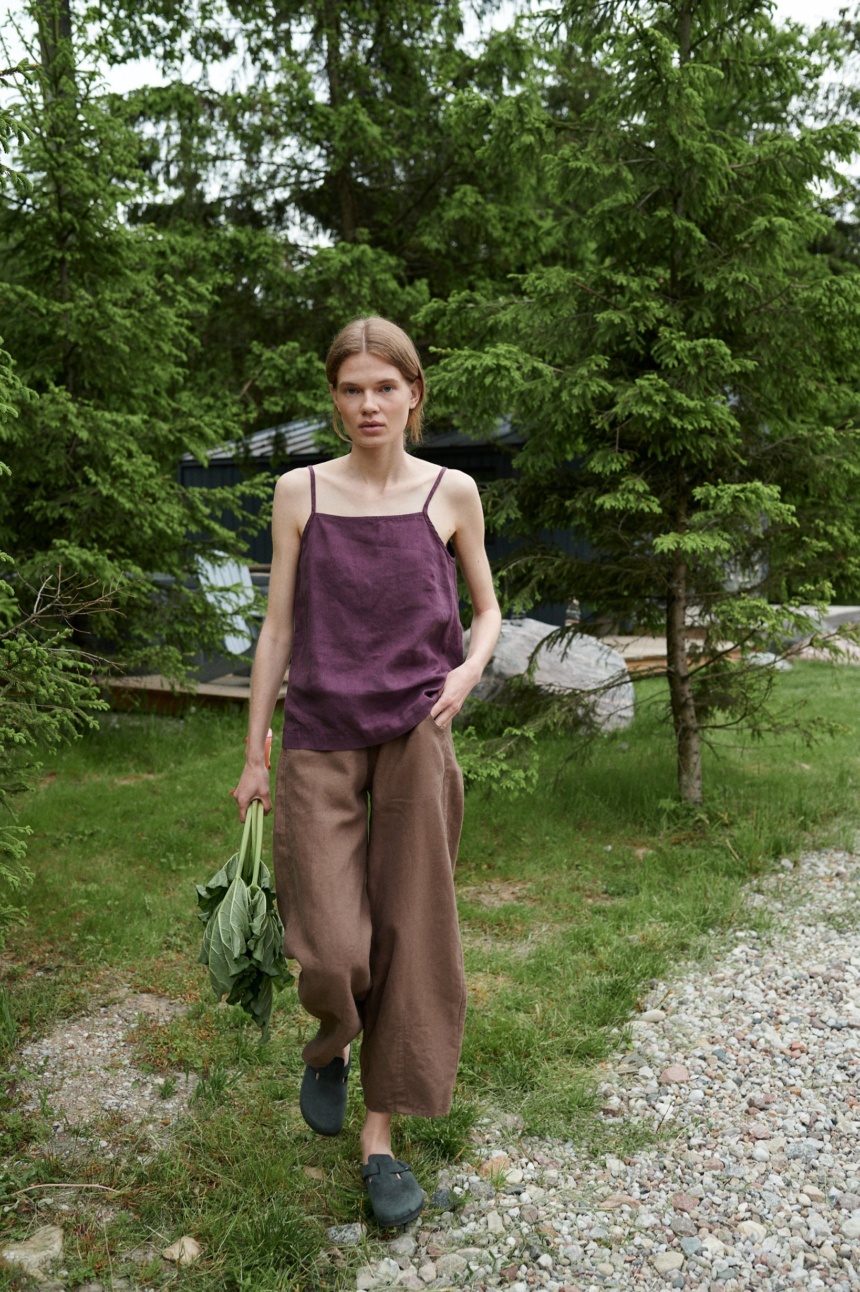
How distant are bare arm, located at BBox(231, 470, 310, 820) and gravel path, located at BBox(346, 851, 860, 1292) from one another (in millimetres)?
1163

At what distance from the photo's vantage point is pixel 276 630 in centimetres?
286

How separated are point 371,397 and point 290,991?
8.16ft

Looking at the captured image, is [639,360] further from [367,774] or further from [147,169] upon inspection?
[147,169]

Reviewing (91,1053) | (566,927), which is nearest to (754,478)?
(566,927)

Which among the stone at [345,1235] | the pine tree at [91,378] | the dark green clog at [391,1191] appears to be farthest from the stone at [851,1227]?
the pine tree at [91,378]

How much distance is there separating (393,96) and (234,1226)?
1372 cm

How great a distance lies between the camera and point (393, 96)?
13.5m

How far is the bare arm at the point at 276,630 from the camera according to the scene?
2.80 metres

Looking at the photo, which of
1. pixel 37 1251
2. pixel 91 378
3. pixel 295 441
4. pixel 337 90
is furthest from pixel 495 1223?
pixel 337 90

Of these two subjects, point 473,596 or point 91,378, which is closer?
point 473,596

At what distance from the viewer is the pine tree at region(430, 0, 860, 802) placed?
5445 mm

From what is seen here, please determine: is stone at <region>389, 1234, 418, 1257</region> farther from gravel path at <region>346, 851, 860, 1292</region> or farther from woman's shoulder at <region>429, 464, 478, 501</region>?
woman's shoulder at <region>429, 464, 478, 501</region>

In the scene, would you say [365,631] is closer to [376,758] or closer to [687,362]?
[376,758]

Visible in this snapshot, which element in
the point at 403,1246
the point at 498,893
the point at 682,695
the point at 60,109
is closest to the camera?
the point at 403,1246
